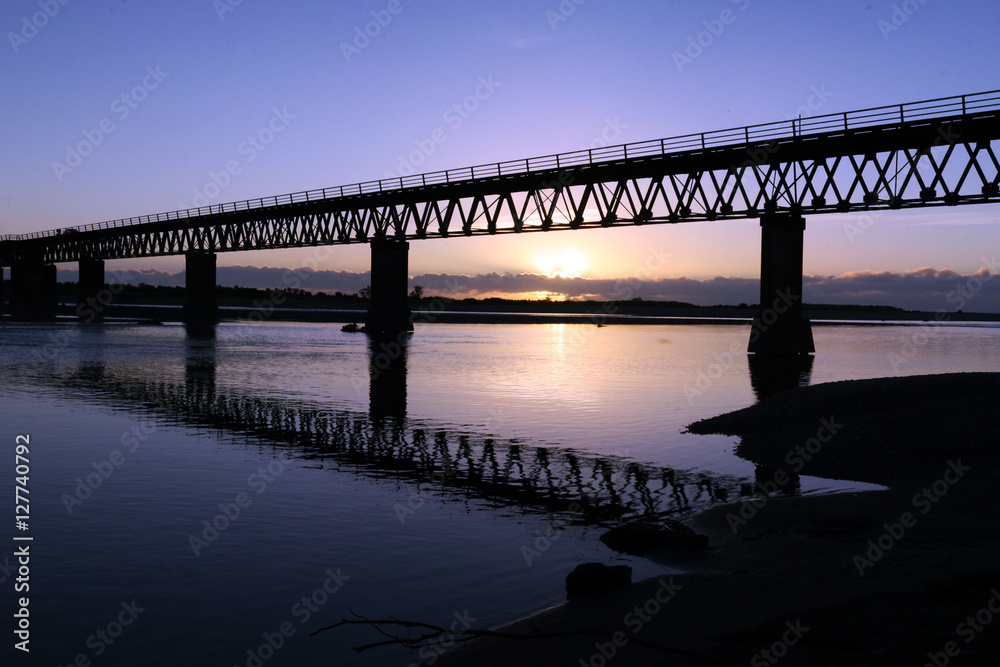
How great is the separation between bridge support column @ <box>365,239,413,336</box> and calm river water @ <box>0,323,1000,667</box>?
3976 cm

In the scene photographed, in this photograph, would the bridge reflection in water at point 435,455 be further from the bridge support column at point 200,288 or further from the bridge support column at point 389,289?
the bridge support column at point 200,288

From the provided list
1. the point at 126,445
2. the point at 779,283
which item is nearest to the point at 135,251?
the point at 779,283

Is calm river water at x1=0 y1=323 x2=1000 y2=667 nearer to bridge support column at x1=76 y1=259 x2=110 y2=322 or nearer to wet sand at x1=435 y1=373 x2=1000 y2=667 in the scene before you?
wet sand at x1=435 y1=373 x2=1000 y2=667

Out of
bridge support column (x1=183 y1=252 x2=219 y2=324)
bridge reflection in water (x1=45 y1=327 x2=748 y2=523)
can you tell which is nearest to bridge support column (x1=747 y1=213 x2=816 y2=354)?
bridge reflection in water (x1=45 y1=327 x2=748 y2=523)

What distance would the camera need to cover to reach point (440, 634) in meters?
6.63

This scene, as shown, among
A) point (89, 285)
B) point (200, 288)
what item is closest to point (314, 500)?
point (200, 288)

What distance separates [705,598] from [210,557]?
534 centimetres

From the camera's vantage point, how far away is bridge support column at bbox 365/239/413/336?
223 feet

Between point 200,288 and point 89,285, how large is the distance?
2763cm

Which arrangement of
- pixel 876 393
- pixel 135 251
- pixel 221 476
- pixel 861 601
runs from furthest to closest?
pixel 135 251
pixel 876 393
pixel 221 476
pixel 861 601

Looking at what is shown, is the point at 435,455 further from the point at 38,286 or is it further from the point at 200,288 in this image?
the point at 38,286

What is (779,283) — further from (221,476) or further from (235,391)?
(221,476)

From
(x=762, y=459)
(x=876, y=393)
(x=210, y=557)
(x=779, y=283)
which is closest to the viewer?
(x=210, y=557)

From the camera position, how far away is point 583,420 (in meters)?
20.7
